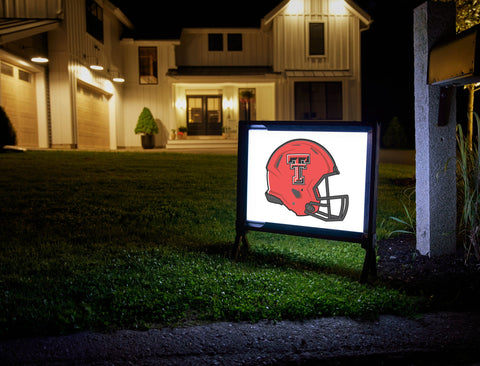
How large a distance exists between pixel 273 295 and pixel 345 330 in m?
0.60

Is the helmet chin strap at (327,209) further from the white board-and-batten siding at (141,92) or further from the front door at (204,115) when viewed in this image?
the front door at (204,115)

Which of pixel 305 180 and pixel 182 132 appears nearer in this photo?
pixel 305 180

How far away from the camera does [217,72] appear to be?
22172 millimetres

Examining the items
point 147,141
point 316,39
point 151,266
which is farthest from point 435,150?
point 316,39

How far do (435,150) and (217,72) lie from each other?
63.8ft

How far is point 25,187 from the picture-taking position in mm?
6922

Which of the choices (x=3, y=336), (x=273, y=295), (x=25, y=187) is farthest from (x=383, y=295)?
(x=25, y=187)

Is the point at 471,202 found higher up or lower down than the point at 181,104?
lower down

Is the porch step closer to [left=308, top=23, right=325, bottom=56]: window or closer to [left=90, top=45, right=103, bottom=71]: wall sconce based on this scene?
[left=90, top=45, right=103, bottom=71]: wall sconce

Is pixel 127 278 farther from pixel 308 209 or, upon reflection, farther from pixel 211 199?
pixel 211 199

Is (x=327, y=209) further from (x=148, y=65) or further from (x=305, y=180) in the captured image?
(x=148, y=65)

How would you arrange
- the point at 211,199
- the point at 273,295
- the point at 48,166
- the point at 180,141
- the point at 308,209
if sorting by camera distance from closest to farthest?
the point at 273,295
the point at 308,209
the point at 211,199
the point at 48,166
the point at 180,141

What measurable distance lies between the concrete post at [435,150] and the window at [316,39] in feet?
64.0

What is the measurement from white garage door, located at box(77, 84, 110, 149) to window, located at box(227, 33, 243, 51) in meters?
7.48
